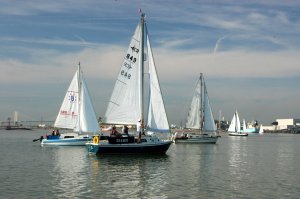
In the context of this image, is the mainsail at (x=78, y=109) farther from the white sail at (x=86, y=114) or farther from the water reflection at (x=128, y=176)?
the water reflection at (x=128, y=176)

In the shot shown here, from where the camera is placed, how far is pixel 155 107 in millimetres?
53531

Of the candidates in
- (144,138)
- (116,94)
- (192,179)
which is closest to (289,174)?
(192,179)

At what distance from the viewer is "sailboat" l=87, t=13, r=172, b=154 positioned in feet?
171

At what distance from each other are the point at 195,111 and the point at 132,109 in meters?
49.7

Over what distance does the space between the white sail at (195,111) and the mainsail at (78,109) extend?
29945 mm

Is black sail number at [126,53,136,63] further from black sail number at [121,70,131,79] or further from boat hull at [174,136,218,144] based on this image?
boat hull at [174,136,218,144]

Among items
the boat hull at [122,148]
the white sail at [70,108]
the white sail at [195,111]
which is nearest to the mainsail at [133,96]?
the boat hull at [122,148]

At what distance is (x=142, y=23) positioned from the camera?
→ 53062mm

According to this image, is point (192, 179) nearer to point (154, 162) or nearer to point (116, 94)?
point (154, 162)

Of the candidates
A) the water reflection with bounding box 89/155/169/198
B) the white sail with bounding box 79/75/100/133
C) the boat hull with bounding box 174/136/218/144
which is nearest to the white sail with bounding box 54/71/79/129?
the white sail with bounding box 79/75/100/133

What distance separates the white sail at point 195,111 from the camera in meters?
100

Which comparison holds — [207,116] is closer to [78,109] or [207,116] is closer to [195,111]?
[195,111]

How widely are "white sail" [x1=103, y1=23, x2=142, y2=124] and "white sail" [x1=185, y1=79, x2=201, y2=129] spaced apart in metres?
49.0

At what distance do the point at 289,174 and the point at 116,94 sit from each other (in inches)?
839
